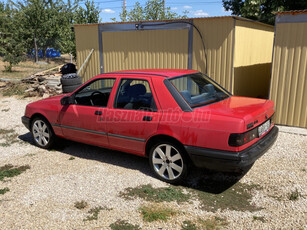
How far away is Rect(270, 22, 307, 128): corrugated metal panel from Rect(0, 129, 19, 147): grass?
6508 millimetres

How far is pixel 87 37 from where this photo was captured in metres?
11.4

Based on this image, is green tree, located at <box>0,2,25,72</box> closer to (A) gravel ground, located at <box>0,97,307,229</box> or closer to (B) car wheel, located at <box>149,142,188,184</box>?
(A) gravel ground, located at <box>0,97,307,229</box>

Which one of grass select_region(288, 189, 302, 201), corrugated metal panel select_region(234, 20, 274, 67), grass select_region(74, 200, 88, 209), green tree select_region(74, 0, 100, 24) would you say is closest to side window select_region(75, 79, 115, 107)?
grass select_region(74, 200, 88, 209)

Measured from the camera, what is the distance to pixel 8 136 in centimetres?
748

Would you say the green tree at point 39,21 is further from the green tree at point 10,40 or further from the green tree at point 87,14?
the green tree at point 87,14

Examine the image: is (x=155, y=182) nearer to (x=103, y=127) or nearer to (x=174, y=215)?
(x=174, y=215)

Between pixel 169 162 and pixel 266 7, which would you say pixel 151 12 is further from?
pixel 169 162

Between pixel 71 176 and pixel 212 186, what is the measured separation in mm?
2345

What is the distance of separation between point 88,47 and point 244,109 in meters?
8.57

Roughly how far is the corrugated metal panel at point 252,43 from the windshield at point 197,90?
370 centimetres

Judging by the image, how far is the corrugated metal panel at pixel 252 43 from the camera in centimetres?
848

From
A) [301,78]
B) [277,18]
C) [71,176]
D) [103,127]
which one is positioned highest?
[277,18]

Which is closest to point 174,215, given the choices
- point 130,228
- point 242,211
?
point 130,228

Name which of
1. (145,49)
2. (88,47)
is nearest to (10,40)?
(88,47)
